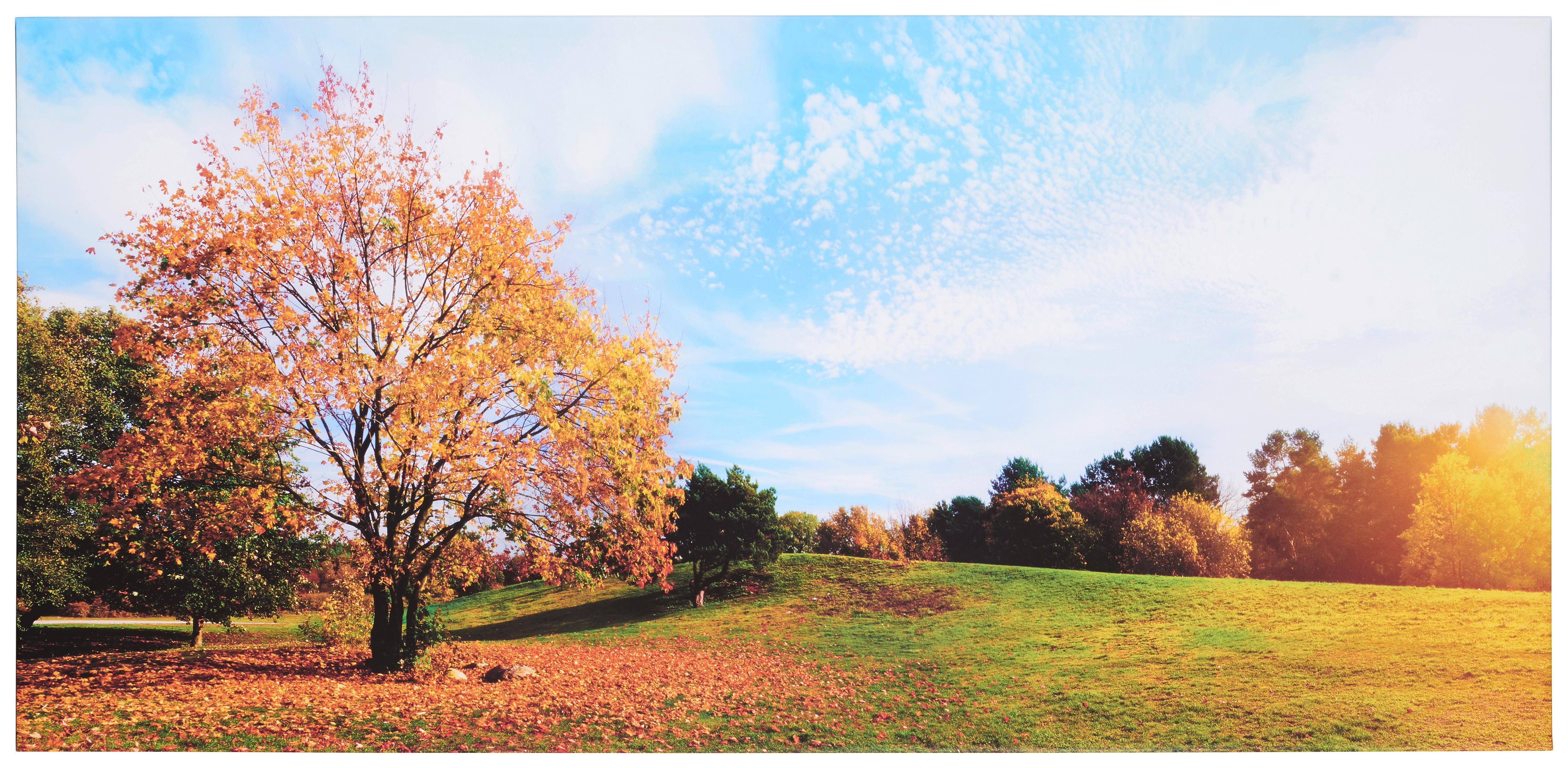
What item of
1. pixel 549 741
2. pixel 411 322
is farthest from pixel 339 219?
pixel 549 741

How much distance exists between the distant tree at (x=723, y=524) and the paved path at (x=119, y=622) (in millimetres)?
16414

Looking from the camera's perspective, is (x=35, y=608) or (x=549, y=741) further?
(x=35, y=608)

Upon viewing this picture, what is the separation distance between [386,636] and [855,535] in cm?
3366

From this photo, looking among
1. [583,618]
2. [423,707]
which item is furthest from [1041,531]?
[423,707]

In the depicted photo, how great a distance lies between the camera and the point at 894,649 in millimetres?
19656

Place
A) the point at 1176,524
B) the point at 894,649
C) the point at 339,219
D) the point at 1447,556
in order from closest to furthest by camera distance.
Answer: the point at 339,219
the point at 894,649
the point at 1447,556
the point at 1176,524

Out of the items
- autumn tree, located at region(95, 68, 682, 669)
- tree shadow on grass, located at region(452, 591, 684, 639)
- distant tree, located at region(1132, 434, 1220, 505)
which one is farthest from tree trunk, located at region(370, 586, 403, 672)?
distant tree, located at region(1132, 434, 1220, 505)

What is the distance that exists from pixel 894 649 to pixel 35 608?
69.1ft

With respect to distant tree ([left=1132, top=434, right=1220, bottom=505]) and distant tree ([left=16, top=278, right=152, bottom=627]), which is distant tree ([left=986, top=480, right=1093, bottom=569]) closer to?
distant tree ([left=1132, top=434, right=1220, bottom=505])

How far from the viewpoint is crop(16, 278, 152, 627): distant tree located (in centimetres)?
1437

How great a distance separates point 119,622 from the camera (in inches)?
1088

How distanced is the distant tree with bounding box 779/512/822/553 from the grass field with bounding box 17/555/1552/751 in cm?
678

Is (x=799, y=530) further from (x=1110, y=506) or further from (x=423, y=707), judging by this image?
(x=423, y=707)

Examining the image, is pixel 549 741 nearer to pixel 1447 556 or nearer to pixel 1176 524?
pixel 1176 524
